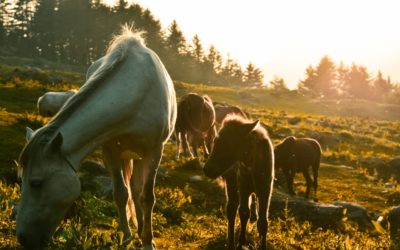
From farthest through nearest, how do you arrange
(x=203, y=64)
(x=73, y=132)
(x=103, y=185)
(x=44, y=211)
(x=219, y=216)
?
(x=203, y=64) < (x=219, y=216) < (x=103, y=185) < (x=73, y=132) < (x=44, y=211)

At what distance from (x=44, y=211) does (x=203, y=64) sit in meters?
99.4

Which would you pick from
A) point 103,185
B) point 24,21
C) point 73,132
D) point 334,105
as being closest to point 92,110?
point 73,132

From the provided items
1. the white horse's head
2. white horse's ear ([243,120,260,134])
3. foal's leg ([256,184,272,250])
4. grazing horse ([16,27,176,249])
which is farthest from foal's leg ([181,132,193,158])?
the white horse's head

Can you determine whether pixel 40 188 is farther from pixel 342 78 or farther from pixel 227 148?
pixel 342 78

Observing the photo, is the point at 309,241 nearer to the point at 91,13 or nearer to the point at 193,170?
the point at 193,170

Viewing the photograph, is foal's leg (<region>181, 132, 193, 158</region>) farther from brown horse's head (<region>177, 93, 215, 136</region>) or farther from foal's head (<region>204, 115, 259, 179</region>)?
foal's head (<region>204, 115, 259, 179</region>)

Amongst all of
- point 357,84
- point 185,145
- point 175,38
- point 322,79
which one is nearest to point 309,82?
point 322,79

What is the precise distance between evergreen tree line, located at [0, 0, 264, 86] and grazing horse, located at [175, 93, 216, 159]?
72.8m

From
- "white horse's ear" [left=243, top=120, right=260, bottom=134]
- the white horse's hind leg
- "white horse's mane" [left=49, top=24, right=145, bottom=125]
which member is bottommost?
the white horse's hind leg

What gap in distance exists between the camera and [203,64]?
102 m

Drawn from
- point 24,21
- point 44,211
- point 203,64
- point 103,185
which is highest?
point 24,21

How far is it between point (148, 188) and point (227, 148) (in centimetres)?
137

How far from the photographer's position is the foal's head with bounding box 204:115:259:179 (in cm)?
629

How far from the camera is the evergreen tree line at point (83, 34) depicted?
9075 cm
